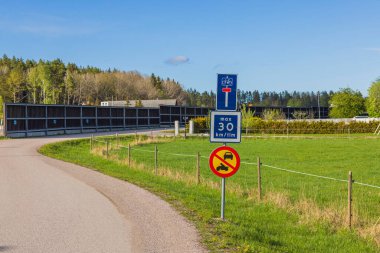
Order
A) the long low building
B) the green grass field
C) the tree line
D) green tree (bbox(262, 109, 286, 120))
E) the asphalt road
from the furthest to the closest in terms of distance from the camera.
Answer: the tree line < green tree (bbox(262, 109, 286, 120)) < the long low building < the green grass field < the asphalt road

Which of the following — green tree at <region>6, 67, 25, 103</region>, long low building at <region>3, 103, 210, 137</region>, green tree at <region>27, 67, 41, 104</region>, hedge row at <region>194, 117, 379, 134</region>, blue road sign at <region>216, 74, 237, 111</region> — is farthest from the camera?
green tree at <region>27, 67, 41, 104</region>

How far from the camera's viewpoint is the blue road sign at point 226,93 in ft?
30.3

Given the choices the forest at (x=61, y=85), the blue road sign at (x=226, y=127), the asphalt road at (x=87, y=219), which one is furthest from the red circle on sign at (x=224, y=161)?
A: the forest at (x=61, y=85)

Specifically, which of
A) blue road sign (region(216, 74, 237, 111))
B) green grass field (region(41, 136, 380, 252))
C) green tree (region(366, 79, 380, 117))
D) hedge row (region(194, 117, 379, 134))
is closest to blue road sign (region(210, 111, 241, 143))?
blue road sign (region(216, 74, 237, 111))

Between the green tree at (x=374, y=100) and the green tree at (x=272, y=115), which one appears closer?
the green tree at (x=272, y=115)

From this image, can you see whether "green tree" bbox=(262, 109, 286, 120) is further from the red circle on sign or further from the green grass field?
the red circle on sign

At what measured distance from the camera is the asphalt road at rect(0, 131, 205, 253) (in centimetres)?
736

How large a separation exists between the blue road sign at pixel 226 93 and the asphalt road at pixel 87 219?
2.46 meters

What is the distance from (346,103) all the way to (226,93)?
94124 mm

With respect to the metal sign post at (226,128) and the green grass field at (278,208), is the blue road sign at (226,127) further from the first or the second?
the green grass field at (278,208)

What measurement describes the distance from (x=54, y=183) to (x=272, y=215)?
782 centimetres

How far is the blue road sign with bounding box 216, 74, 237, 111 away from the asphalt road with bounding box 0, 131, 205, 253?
8.09 ft

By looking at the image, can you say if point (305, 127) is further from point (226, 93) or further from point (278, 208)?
point (226, 93)

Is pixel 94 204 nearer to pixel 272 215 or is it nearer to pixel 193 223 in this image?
pixel 193 223
